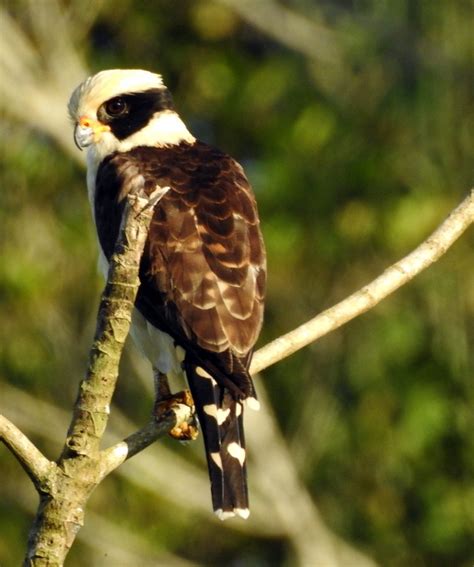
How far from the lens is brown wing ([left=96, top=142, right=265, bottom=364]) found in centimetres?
544

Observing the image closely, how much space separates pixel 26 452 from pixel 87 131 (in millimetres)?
2286

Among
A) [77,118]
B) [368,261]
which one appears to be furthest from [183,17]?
[77,118]

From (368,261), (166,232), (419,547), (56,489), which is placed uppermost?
(368,261)

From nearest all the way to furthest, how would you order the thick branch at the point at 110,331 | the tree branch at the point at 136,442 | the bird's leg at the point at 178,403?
the thick branch at the point at 110,331
the tree branch at the point at 136,442
the bird's leg at the point at 178,403

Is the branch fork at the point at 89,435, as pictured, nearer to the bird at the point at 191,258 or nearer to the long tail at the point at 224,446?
the bird at the point at 191,258

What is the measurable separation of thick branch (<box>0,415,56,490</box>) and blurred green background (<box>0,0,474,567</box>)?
7.16 metres

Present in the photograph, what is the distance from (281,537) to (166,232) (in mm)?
7222

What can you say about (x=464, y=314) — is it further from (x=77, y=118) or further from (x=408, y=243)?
(x=77, y=118)

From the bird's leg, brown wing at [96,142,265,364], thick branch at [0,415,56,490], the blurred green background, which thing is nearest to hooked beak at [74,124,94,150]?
brown wing at [96,142,265,364]

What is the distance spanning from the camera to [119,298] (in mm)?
4621

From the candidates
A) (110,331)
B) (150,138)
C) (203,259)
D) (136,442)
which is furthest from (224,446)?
(150,138)

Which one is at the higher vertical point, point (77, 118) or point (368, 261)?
point (368, 261)

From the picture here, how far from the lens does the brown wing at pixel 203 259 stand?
5.44 m

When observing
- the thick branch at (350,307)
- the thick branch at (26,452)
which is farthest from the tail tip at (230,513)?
the thick branch at (26,452)
